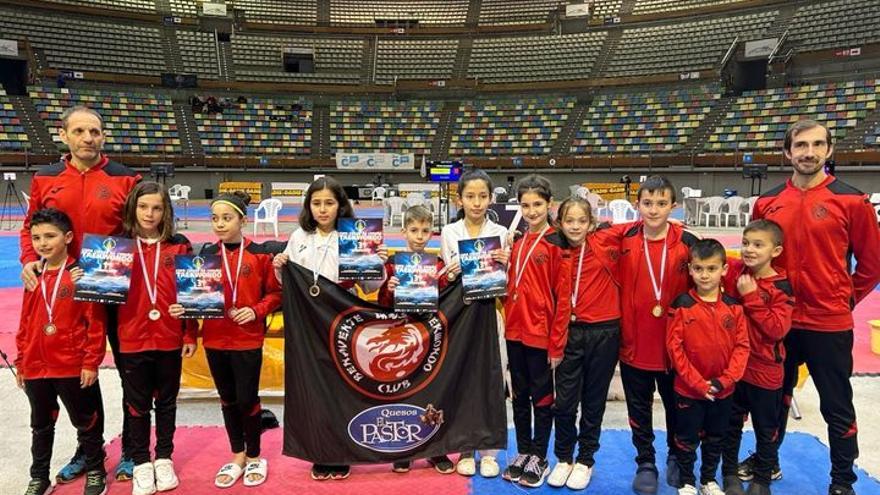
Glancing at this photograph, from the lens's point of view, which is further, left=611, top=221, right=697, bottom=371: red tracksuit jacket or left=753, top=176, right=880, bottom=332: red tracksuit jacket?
left=611, top=221, right=697, bottom=371: red tracksuit jacket

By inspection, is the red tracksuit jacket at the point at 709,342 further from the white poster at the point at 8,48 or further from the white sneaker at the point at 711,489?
the white poster at the point at 8,48

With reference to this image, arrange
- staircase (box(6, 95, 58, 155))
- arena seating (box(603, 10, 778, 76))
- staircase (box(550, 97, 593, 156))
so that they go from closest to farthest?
staircase (box(6, 95, 58, 155)) < staircase (box(550, 97, 593, 156)) < arena seating (box(603, 10, 778, 76))

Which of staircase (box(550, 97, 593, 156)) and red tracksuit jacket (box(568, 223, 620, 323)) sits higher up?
staircase (box(550, 97, 593, 156))

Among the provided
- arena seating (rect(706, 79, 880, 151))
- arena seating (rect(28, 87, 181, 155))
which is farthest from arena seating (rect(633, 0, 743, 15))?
arena seating (rect(28, 87, 181, 155))

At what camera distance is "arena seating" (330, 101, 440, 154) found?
26.5 meters

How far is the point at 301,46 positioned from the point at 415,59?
6303 mm

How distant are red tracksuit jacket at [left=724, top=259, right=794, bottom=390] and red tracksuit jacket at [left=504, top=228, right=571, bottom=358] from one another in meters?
0.88

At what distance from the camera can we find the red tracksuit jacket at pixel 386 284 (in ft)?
Result: 9.79

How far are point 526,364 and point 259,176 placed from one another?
929 inches

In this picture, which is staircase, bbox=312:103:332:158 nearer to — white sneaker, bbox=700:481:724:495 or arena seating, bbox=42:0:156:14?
arena seating, bbox=42:0:156:14

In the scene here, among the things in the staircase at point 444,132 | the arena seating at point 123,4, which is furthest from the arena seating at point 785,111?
the arena seating at point 123,4

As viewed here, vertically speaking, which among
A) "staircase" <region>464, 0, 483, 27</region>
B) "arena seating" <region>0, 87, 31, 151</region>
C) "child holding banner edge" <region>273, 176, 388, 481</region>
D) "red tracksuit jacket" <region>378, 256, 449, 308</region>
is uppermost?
"staircase" <region>464, 0, 483, 27</region>

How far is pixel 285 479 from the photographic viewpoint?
9.87 feet

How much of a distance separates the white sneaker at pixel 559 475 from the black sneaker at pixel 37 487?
2.62 m
